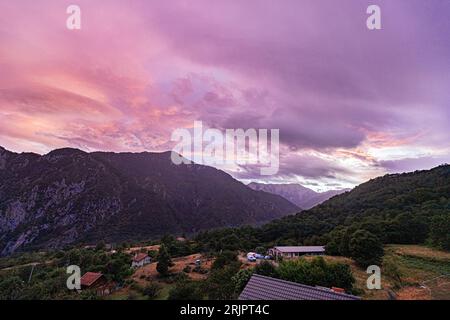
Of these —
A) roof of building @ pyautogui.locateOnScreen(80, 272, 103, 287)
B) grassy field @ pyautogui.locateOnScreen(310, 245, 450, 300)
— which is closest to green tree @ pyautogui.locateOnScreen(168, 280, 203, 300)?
grassy field @ pyautogui.locateOnScreen(310, 245, 450, 300)

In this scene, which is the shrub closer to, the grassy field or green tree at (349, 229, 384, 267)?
the grassy field

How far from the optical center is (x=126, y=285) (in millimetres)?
33281

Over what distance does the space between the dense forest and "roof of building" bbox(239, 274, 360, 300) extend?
2741 cm

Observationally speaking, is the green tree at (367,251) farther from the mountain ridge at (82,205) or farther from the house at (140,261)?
the mountain ridge at (82,205)

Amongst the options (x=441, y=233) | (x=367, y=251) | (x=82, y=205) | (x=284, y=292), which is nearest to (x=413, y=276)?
(x=367, y=251)

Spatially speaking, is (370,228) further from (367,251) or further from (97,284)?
(97,284)

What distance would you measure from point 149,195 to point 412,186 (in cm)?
Answer: 12117

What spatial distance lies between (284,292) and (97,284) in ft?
92.8

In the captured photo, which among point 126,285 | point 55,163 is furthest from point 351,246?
point 55,163

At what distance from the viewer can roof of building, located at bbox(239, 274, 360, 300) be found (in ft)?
31.7

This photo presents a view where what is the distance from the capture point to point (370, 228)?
46031 millimetres

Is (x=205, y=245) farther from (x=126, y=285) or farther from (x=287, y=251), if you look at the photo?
(x=126, y=285)
